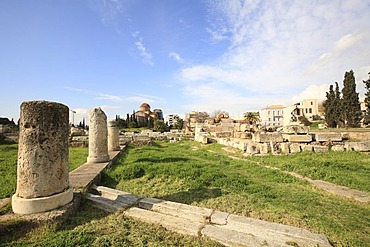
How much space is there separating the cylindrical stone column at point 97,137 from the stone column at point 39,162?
4.53 m

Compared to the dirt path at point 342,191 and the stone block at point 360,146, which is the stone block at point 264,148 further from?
the dirt path at point 342,191

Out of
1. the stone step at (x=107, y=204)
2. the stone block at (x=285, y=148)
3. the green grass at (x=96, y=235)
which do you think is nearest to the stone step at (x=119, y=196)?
the stone step at (x=107, y=204)

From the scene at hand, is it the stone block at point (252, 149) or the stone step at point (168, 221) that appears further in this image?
the stone block at point (252, 149)

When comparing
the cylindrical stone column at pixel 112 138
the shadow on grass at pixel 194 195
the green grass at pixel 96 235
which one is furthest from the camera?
the cylindrical stone column at pixel 112 138

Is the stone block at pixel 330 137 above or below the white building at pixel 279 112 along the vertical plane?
below

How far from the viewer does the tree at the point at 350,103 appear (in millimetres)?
29016

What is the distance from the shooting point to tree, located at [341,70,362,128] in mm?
29016

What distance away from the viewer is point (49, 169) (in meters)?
3.46

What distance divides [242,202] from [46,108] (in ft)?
12.9

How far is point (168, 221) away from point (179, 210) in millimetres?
356

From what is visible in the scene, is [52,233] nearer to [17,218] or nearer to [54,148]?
[17,218]

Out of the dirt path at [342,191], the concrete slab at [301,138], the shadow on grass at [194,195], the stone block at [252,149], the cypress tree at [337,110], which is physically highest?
the cypress tree at [337,110]

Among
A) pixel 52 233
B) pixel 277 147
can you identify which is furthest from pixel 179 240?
pixel 277 147

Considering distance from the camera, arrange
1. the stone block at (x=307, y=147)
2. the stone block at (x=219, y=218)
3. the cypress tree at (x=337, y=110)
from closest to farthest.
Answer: the stone block at (x=219, y=218), the stone block at (x=307, y=147), the cypress tree at (x=337, y=110)
